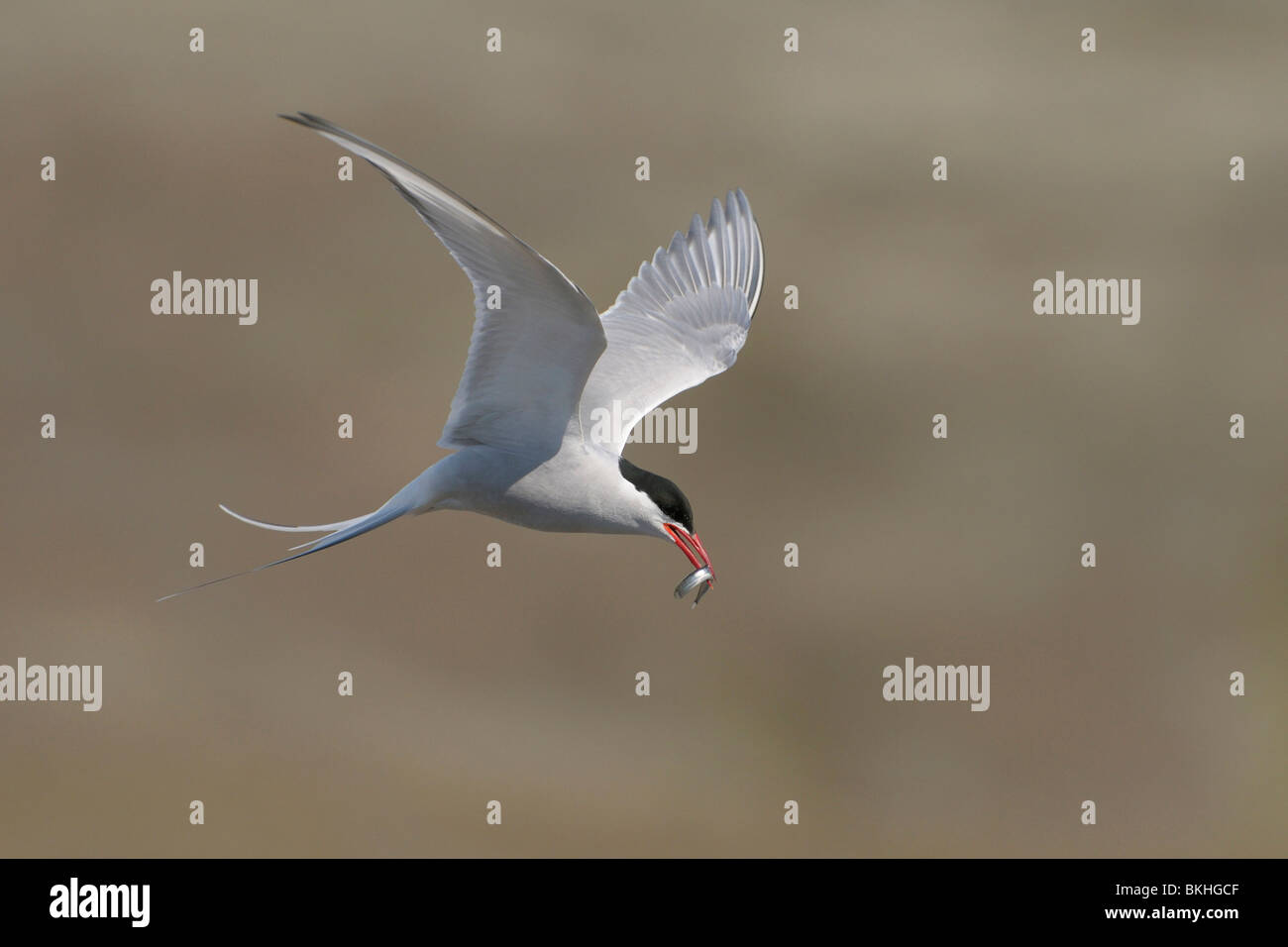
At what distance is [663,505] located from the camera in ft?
17.8

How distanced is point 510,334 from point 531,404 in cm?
34

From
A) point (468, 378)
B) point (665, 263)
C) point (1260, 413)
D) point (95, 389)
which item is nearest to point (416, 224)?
point (95, 389)

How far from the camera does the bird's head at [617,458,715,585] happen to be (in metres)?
5.42

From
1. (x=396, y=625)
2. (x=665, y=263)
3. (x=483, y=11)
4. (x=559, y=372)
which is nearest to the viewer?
(x=559, y=372)

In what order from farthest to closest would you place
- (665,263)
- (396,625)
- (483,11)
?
(483,11)
(396,625)
(665,263)

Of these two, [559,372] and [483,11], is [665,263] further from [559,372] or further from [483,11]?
[483,11]

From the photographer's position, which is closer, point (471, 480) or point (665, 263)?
point (471, 480)

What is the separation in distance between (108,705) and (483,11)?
13.6 meters

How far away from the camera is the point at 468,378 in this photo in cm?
524
